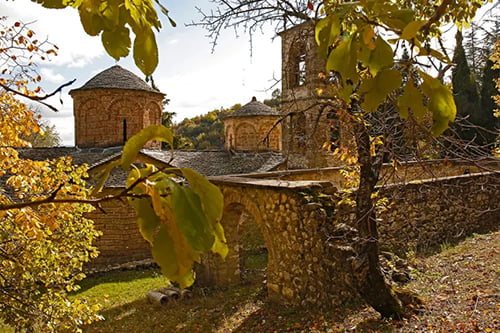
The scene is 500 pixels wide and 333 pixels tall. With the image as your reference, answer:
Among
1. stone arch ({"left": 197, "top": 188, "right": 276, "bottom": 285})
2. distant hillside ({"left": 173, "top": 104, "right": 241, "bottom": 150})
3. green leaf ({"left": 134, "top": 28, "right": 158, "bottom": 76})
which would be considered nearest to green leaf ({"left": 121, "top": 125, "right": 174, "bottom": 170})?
green leaf ({"left": 134, "top": 28, "right": 158, "bottom": 76})

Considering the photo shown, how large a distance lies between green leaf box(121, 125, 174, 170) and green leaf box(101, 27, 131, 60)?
31 centimetres

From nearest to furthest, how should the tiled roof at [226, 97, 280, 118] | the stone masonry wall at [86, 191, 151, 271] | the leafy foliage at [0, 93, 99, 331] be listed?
the leafy foliage at [0, 93, 99, 331]
the stone masonry wall at [86, 191, 151, 271]
the tiled roof at [226, 97, 280, 118]

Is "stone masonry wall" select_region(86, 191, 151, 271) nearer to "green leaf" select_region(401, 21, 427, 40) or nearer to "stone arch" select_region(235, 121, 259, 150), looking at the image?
"stone arch" select_region(235, 121, 259, 150)

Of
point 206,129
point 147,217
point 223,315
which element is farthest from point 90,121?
point 206,129

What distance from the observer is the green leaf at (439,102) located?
30.8 inches

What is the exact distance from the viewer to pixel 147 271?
11984 mm

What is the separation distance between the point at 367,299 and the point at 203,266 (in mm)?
4879

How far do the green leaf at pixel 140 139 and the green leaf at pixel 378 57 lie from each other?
45 cm

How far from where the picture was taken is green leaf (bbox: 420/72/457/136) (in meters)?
0.78

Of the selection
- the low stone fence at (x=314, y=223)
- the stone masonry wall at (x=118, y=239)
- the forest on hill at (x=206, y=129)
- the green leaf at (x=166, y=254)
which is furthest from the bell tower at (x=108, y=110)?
the forest on hill at (x=206, y=129)

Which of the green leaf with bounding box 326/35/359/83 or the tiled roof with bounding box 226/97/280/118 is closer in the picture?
the green leaf with bounding box 326/35/359/83

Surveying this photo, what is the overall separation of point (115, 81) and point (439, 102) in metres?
16.9

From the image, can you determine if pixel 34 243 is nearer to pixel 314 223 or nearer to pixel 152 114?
pixel 314 223

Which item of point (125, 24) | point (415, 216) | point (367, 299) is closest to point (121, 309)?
point (367, 299)
